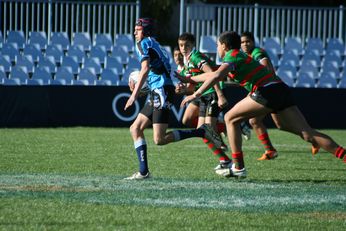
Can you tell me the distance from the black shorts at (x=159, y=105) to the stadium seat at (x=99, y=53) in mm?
12417

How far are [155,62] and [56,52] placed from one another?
1246 centimetres

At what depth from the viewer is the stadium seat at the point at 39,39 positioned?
→ 2234 cm

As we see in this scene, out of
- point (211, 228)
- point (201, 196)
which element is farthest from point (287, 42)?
point (211, 228)

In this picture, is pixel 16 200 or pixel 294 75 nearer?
pixel 16 200

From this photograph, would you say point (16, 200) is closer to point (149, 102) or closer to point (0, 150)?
point (149, 102)

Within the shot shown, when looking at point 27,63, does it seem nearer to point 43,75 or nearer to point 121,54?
point 43,75

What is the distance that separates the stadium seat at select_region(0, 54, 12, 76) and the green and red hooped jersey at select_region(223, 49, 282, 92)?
12.7 meters

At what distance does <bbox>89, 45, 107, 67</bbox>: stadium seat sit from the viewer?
2238 cm

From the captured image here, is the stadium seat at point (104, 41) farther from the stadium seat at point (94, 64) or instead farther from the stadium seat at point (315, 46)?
the stadium seat at point (315, 46)

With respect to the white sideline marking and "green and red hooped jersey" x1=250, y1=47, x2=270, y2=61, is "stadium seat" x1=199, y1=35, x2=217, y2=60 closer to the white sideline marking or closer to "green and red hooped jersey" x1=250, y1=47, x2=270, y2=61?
"green and red hooped jersey" x1=250, y1=47, x2=270, y2=61

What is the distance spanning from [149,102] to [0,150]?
434 centimetres

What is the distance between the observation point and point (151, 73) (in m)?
10.2

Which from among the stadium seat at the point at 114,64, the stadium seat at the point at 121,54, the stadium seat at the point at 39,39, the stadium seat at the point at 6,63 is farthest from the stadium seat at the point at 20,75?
the stadium seat at the point at 121,54

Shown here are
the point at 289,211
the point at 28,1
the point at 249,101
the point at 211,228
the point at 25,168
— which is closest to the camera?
the point at 211,228
